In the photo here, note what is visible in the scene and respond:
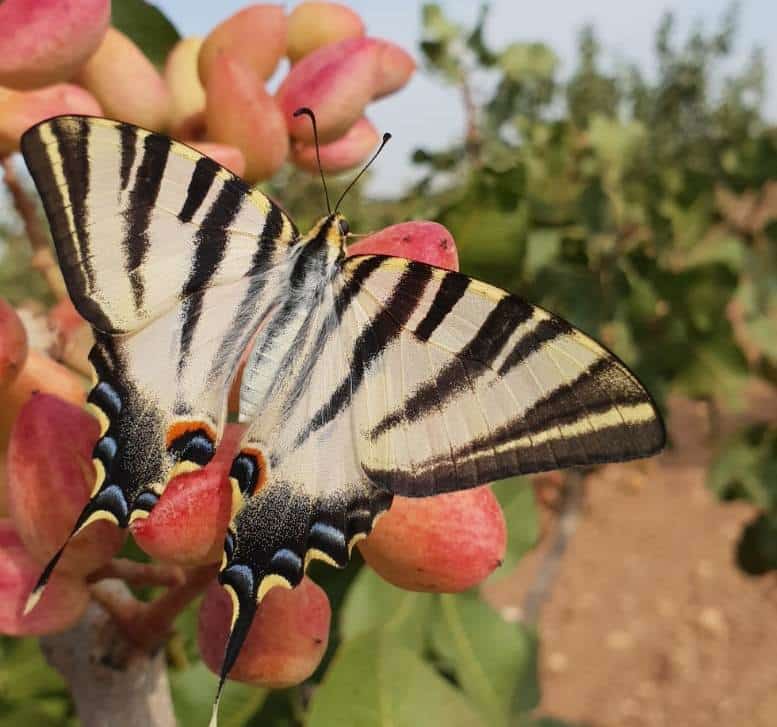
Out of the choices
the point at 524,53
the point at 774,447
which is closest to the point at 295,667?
the point at 774,447

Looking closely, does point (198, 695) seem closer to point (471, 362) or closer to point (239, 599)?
point (239, 599)

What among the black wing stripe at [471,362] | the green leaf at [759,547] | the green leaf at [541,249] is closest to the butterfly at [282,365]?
the black wing stripe at [471,362]

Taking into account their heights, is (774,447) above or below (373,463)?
below

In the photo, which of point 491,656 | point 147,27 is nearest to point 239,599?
point 491,656

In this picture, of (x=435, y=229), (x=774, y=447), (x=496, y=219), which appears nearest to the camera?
(x=435, y=229)

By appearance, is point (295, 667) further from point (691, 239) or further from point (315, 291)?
point (691, 239)

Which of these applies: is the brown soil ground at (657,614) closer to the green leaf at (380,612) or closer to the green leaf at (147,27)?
the green leaf at (380,612)

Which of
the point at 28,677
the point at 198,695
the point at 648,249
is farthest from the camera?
the point at 648,249
